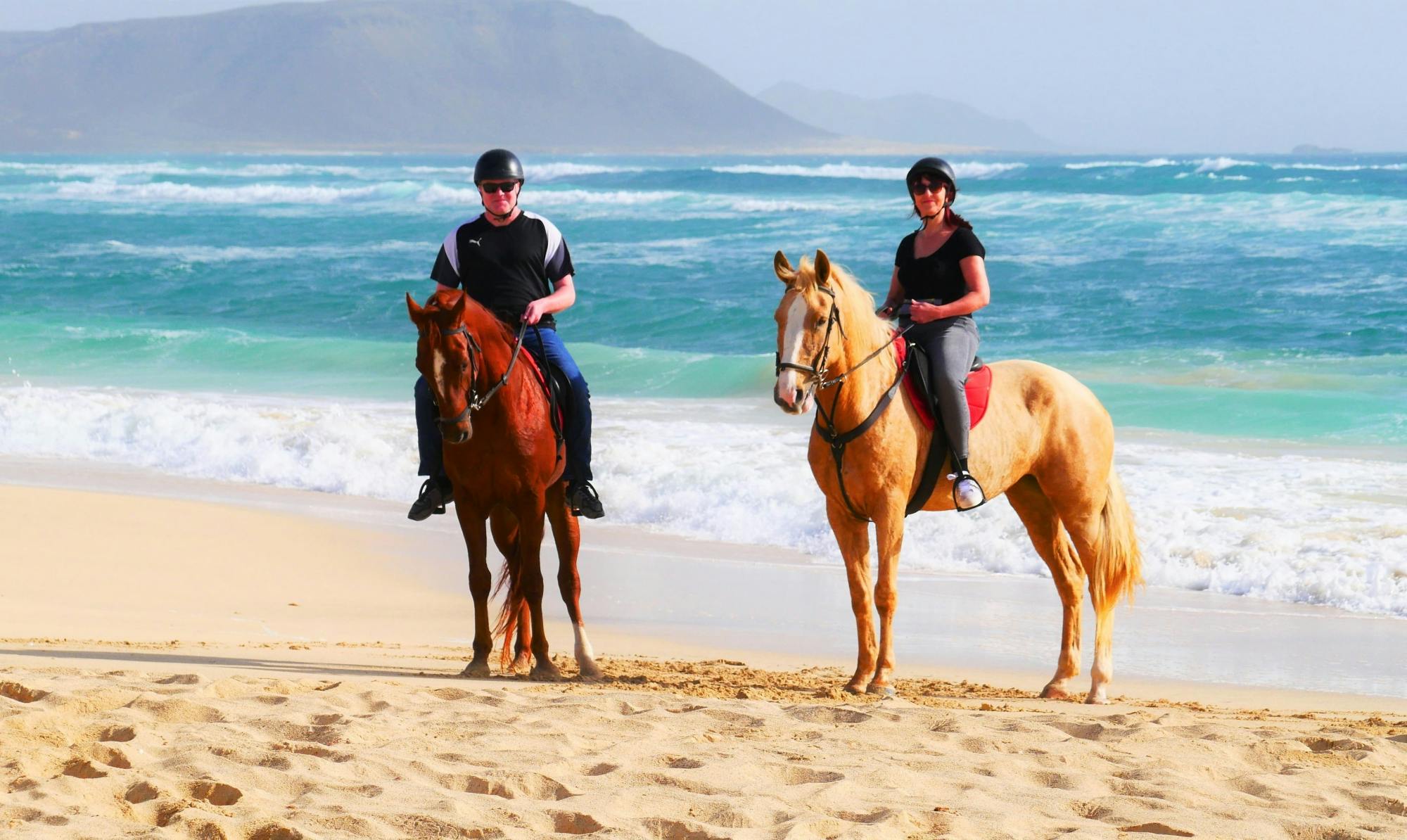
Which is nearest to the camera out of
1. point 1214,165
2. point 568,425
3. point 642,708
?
point 642,708

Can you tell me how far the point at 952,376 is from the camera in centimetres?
595

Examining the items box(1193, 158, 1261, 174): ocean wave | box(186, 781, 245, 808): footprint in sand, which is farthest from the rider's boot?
box(1193, 158, 1261, 174): ocean wave

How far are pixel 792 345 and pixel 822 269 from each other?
1.06ft

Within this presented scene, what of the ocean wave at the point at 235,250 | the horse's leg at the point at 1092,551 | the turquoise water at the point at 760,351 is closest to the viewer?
the horse's leg at the point at 1092,551

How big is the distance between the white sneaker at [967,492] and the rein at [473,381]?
187 cm

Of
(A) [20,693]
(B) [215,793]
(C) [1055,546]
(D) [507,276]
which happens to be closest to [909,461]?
(C) [1055,546]

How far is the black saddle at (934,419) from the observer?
6.01 metres

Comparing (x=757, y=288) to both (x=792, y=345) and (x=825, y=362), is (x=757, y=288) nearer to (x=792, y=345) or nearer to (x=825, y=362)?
(x=825, y=362)

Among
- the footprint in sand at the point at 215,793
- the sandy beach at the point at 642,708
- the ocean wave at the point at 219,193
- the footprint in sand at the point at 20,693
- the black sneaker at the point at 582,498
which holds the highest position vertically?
the ocean wave at the point at 219,193

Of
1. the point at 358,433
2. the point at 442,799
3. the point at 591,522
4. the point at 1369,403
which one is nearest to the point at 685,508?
the point at 591,522

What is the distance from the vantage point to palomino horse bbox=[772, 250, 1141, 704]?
550 cm

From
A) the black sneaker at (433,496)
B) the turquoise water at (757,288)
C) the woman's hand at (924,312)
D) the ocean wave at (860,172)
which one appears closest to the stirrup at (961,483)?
the woman's hand at (924,312)

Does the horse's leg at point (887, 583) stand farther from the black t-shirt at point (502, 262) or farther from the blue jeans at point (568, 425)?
the black t-shirt at point (502, 262)

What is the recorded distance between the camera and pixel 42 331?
2139 cm
